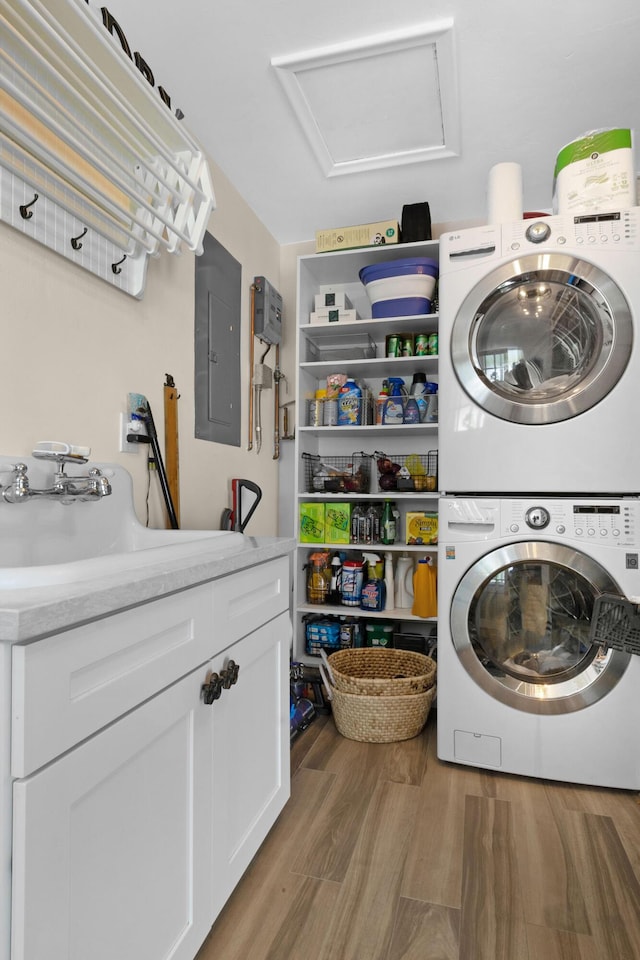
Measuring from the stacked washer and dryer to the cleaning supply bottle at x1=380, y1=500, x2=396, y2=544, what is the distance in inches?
26.1

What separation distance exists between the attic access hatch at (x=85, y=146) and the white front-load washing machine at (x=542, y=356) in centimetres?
98

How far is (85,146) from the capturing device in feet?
4.41

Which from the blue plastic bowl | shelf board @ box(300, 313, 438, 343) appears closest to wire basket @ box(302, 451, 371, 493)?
shelf board @ box(300, 313, 438, 343)

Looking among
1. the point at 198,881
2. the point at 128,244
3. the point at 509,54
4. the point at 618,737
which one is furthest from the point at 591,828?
the point at 509,54

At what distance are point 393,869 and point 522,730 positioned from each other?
0.71 meters

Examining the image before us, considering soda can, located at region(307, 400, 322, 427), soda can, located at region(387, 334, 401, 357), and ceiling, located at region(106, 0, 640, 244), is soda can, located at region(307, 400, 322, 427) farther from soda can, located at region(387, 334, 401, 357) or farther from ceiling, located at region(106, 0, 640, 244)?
ceiling, located at region(106, 0, 640, 244)

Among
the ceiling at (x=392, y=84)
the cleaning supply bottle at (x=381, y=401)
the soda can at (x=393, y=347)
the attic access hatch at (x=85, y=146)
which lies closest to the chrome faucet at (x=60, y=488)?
the attic access hatch at (x=85, y=146)

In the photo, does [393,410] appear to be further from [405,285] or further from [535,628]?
[535,628]

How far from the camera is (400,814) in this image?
1734 mm

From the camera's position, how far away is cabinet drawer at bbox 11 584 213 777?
2.24 ft

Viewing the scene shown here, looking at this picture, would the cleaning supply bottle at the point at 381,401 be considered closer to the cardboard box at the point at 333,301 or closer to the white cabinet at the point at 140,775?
the cardboard box at the point at 333,301

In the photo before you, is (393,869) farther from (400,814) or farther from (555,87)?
(555,87)

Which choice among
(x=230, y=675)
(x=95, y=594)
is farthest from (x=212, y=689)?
(x=95, y=594)

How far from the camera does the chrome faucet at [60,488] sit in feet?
3.68
